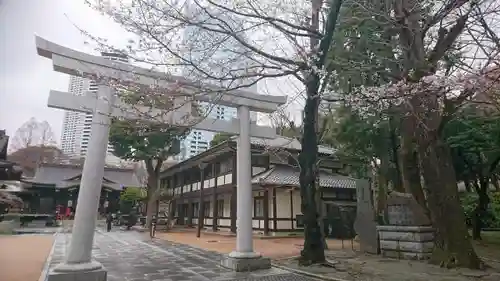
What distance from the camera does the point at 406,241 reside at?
28.9 feet

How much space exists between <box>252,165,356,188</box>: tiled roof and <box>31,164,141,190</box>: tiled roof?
20.2 metres

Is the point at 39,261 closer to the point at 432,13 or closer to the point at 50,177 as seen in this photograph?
the point at 432,13

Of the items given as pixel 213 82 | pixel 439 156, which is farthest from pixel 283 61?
pixel 439 156

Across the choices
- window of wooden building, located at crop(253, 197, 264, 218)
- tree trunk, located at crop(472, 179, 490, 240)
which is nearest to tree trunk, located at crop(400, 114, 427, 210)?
tree trunk, located at crop(472, 179, 490, 240)

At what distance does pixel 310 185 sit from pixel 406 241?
3274 mm

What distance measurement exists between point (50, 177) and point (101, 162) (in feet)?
107

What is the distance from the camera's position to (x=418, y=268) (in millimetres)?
7293

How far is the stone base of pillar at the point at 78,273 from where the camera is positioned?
5623mm

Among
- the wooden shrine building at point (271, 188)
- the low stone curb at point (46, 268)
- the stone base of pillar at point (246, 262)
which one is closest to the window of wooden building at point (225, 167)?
the wooden shrine building at point (271, 188)

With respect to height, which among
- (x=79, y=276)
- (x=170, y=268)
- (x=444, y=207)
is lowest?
(x=170, y=268)

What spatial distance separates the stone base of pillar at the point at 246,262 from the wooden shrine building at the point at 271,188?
7341mm

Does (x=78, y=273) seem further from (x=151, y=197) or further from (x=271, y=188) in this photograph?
(x=151, y=197)

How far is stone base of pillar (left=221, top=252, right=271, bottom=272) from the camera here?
24.5 feet

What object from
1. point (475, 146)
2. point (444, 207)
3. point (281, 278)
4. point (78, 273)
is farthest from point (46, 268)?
point (475, 146)
